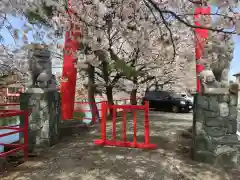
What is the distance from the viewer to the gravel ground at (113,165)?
430cm

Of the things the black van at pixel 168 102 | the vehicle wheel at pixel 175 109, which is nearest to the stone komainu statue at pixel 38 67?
the black van at pixel 168 102

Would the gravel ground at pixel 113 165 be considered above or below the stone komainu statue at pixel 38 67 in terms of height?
below

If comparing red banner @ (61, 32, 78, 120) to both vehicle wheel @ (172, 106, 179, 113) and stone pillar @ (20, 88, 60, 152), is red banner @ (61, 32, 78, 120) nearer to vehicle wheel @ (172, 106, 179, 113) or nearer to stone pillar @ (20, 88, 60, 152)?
stone pillar @ (20, 88, 60, 152)

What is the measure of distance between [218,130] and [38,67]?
14.4 ft

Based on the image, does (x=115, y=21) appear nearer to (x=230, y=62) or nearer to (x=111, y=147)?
(x=230, y=62)

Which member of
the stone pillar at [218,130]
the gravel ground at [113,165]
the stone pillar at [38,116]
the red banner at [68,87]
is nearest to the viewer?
the gravel ground at [113,165]

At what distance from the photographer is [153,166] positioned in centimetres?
483

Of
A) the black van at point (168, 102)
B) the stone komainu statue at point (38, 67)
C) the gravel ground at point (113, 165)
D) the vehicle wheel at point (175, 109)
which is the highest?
the stone komainu statue at point (38, 67)

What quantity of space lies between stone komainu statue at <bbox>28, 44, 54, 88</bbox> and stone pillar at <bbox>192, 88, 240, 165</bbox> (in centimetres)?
376

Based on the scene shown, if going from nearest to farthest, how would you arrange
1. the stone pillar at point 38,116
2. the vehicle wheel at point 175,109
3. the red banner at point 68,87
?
the stone pillar at point 38,116, the red banner at point 68,87, the vehicle wheel at point 175,109

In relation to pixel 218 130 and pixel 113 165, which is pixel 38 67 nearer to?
pixel 113 165

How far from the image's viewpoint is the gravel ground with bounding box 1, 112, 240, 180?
14.1 feet

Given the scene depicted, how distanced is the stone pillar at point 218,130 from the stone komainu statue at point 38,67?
3.76 meters

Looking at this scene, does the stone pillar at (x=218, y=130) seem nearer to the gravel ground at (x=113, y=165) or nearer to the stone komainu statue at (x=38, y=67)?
the gravel ground at (x=113, y=165)
